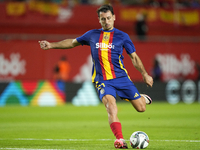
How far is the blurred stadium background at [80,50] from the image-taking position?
19.9 metres

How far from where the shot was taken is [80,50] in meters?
22.3

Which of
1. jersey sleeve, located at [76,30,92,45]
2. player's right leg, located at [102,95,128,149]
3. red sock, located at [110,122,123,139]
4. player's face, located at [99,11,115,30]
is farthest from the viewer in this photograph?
jersey sleeve, located at [76,30,92,45]

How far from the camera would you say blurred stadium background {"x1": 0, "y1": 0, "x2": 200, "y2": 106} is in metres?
19.9

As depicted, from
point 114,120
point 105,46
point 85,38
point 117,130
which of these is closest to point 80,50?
point 85,38

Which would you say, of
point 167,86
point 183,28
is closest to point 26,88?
point 167,86

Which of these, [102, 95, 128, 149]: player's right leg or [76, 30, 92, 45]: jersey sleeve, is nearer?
[102, 95, 128, 149]: player's right leg

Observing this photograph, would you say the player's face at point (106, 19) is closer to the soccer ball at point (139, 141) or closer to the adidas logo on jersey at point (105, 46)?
the adidas logo on jersey at point (105, 46)

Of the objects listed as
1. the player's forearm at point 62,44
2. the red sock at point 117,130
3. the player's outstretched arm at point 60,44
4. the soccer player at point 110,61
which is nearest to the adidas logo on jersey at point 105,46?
the soccer player at point 110,61

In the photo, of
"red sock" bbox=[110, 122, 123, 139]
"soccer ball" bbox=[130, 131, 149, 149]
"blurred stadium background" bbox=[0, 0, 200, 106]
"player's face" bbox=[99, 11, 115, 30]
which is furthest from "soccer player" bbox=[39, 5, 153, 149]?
"blurred stadium background" bbox=[0, 0, 200, 106]

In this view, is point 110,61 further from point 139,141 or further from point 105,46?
point 139,141

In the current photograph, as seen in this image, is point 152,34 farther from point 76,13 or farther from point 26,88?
point 26,88

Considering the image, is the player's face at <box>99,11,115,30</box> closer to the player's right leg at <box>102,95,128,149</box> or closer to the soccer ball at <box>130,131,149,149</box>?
the player's right leg at <box>102,95,128,149</box>

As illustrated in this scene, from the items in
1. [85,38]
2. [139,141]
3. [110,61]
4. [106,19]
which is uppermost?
[106,19]

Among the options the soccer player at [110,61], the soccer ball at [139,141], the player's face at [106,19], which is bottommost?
the soccer ball at [139,141]
